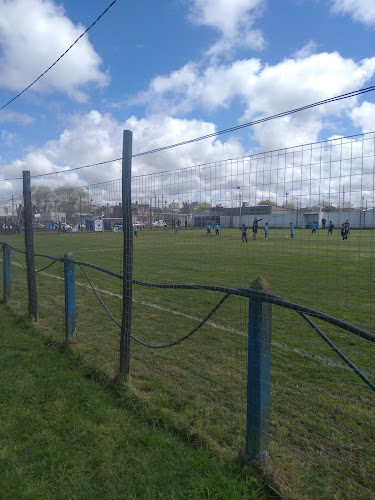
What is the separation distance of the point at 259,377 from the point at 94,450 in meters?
1.34

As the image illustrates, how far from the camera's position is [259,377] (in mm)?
2312

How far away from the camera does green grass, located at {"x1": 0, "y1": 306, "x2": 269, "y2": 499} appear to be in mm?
2164

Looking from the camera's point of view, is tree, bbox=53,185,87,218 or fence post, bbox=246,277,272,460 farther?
tree, bbox=53,185,87,218

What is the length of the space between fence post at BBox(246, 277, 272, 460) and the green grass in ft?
0.66

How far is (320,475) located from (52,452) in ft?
6.19

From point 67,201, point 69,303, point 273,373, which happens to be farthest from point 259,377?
point 67,201

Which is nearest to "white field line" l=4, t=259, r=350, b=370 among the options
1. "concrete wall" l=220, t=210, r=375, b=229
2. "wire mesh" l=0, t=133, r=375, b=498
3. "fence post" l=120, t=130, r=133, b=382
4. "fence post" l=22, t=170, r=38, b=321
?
"wire mesh" l=0, t=133, r=375, b=498

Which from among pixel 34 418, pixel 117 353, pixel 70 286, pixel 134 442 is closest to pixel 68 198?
pixel 70 286

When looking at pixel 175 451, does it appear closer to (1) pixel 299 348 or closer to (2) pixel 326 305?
(1) pixel 299 348

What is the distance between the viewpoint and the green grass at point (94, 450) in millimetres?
2164

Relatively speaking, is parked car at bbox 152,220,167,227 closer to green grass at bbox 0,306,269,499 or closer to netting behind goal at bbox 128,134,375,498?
netting behind goal at bbox 128,134,375,498

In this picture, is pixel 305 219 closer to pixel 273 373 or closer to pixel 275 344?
pixel 273 373

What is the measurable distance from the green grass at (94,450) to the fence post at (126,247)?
303 millimetres

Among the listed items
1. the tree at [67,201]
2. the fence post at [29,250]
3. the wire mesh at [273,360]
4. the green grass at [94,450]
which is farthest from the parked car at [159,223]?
the tree at [67,201]
